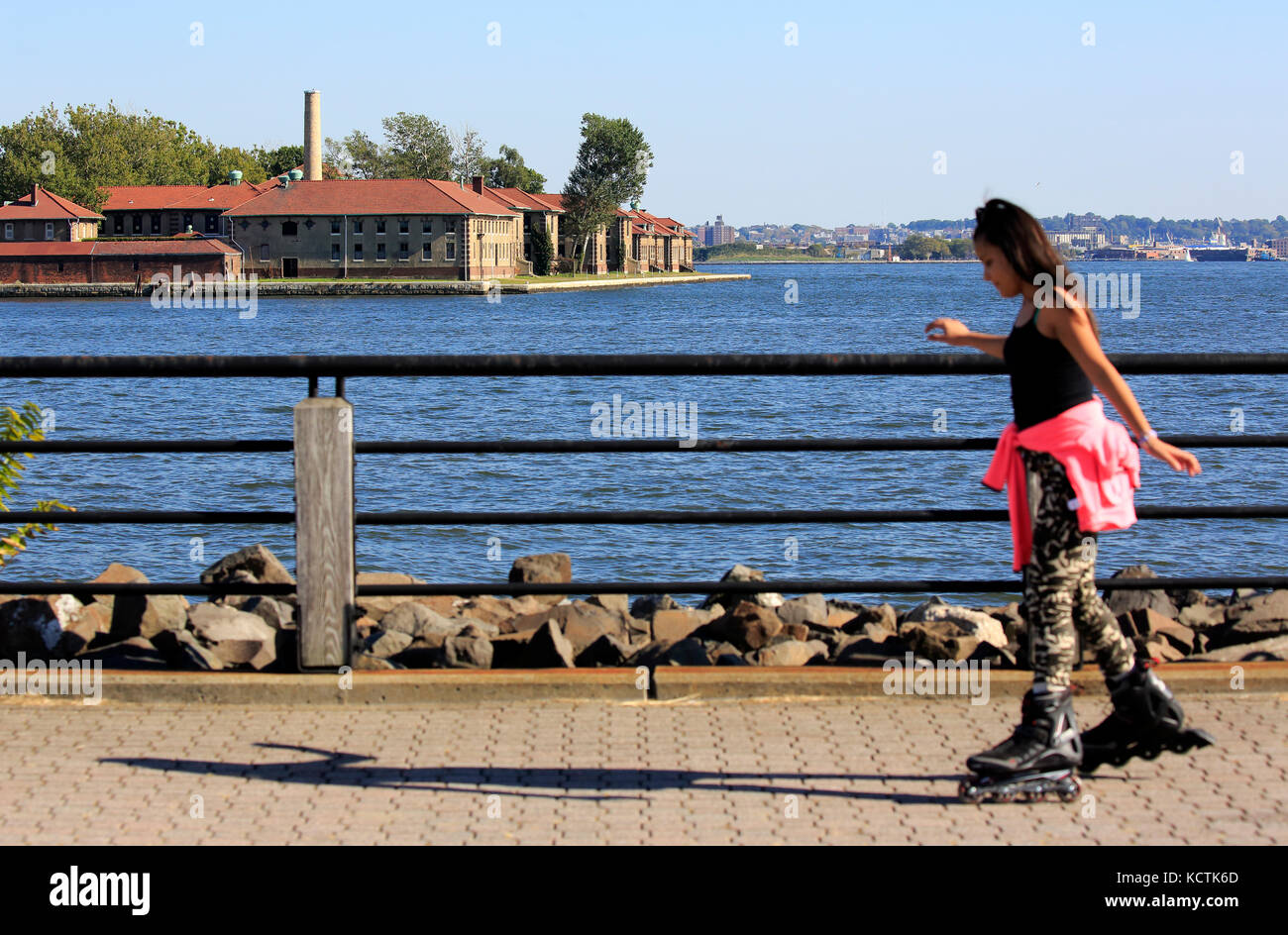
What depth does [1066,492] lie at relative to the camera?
437cm

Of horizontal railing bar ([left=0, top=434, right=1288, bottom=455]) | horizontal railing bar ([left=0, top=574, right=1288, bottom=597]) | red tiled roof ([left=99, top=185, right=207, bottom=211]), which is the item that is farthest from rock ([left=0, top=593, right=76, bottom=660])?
red tiled roof ([left=99, top=185, right=207, bottom=211])

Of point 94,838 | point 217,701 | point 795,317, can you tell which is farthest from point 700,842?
point 795,317

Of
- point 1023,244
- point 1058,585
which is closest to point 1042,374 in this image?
point 1023,244

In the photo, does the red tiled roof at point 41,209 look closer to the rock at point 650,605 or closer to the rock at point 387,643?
the rock at point 650,605

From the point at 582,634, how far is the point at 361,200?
133 meters

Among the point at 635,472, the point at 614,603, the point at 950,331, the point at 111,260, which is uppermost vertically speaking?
the point at 111,260

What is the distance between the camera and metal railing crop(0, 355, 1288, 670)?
544cm

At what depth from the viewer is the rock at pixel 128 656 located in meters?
6.20

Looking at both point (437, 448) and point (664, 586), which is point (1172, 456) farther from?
point (437, 448)

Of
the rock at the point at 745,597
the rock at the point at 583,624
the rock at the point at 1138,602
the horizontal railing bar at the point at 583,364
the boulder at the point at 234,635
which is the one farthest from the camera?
the rock at the point at 745,597

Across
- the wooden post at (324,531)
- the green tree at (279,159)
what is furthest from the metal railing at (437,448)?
the green tree at (279,159)

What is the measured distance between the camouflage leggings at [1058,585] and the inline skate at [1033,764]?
0.11m

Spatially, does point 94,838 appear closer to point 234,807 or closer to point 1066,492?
point 234,807

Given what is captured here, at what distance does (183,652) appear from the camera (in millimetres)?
6410
